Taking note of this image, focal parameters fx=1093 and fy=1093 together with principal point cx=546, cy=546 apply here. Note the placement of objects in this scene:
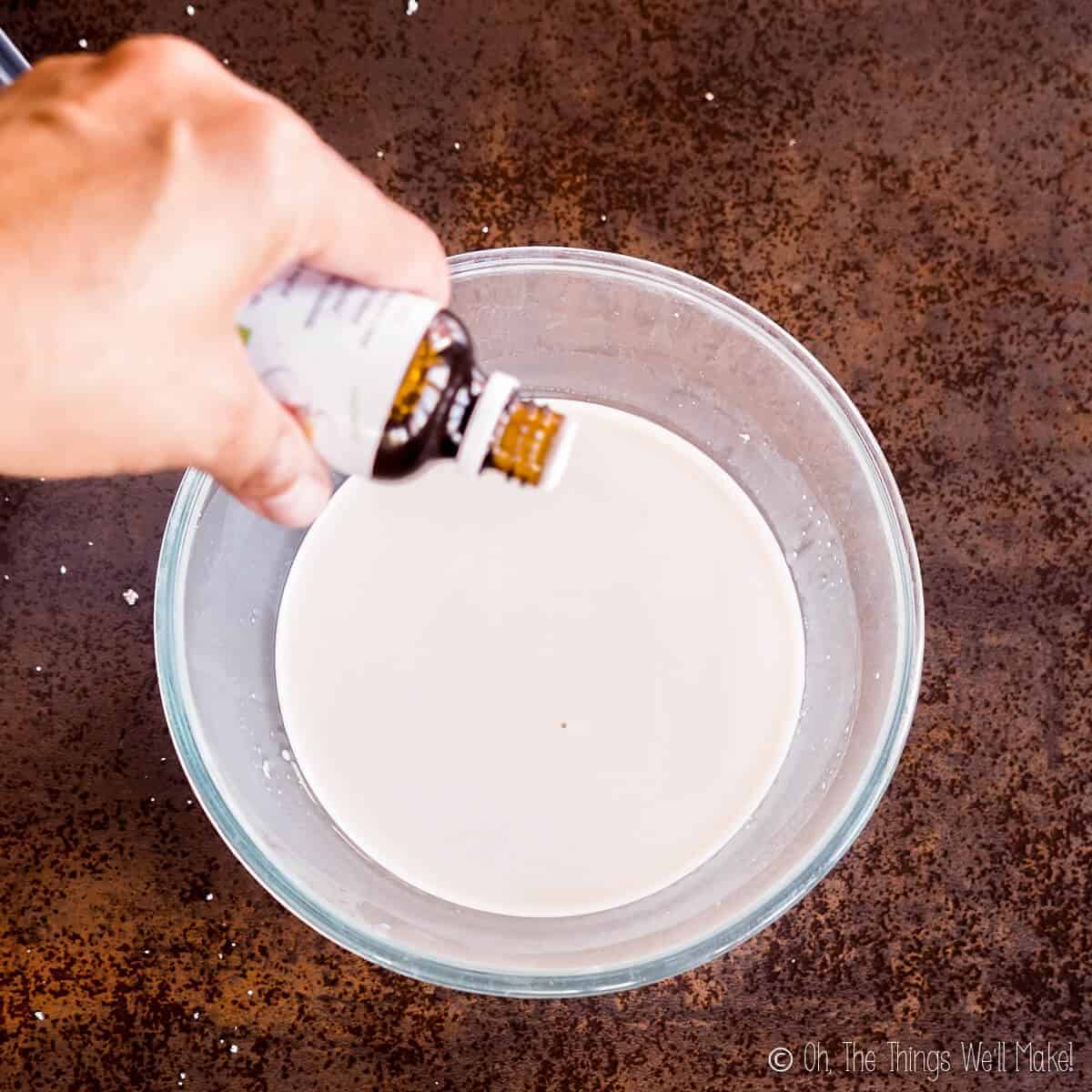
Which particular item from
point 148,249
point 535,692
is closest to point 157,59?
point 148,249

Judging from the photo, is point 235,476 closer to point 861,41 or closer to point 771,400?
point 771,400

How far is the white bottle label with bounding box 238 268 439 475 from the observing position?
1.98 ft

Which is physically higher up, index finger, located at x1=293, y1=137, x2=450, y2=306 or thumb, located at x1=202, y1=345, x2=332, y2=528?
index finger, located at x1=293, y1=137, x2=450, y2=306

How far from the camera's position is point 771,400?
0.97 meters

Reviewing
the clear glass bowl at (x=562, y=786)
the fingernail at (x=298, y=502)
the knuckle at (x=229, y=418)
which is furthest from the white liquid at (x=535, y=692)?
the knuckle at (x=229, y=418)

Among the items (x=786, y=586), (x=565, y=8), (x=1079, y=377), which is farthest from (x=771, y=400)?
(x=565, y=8)

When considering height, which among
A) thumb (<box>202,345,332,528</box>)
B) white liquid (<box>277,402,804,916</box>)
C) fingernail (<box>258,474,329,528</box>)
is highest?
thumb (<box>202,345,332,528</box>)

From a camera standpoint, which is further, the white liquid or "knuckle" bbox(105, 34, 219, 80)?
the white liquid

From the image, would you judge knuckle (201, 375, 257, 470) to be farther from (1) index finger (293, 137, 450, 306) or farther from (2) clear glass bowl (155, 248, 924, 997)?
(2) clear glass bowl (155, 248, 924, 997)

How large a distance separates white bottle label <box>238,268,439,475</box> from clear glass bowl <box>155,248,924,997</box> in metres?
0.29

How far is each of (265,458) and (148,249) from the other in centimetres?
12

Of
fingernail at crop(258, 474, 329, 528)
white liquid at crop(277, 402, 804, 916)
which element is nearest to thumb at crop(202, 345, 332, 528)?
fingernail at crop(258, 474, 329, 528)

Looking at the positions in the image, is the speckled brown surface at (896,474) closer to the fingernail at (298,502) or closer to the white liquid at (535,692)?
the white liquid at (535,692)

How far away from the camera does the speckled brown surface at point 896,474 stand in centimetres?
96
